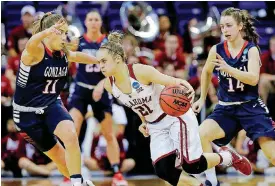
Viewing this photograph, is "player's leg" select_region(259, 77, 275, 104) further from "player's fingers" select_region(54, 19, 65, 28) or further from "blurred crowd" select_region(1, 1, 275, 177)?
"player's fingers" select_region(54, 19, 65, 28)

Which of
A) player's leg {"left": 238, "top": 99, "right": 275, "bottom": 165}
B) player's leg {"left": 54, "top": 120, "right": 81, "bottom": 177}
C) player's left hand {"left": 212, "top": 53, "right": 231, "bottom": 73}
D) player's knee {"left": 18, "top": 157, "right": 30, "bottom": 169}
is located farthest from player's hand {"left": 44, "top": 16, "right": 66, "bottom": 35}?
player's knee {"left": 18, "top": 157, "right": 30, "bottom": 169}

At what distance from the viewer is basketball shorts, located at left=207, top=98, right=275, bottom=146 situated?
6703 mm

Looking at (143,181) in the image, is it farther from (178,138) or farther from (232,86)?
(178,138)

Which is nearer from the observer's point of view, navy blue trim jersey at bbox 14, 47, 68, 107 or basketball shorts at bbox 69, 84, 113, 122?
navy blue trim jersey at bbox 14, 47, 68, 107

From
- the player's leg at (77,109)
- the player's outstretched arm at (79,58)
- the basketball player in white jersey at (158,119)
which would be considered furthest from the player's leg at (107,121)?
the basketball player in white jersey at (158,119)

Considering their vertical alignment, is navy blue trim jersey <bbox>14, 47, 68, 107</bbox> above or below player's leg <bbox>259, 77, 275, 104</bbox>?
above

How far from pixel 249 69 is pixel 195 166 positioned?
1.06 metres

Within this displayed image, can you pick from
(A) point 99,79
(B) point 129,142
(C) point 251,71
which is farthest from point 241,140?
(C) point 251,71

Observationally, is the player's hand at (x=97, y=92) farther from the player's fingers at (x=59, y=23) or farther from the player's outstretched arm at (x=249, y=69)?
the player's outstretched arm at (x=249, y=69)

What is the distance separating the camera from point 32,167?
368 inches

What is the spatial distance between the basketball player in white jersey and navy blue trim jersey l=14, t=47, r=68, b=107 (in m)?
0.53

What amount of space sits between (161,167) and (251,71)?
1.23m

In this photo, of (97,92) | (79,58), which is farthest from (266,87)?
(79,58)

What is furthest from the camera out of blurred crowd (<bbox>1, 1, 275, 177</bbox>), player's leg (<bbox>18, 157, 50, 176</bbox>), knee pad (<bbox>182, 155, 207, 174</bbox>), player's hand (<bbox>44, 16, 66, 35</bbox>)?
blurred crowd (<bbox>1, 1, 275, 177</bbox>)
